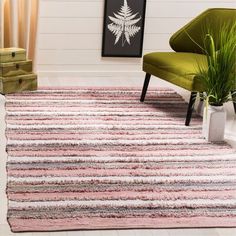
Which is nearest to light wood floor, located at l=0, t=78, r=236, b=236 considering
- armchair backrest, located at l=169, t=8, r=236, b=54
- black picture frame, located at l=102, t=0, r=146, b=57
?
black picture frame, located at l=102, t=0, r=146, b=57

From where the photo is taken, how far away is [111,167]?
10.3 ft

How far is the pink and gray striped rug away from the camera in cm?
259

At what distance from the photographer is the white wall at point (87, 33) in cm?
508

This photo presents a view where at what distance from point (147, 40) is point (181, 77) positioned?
4.67 feet

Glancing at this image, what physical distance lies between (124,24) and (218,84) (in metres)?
1.84

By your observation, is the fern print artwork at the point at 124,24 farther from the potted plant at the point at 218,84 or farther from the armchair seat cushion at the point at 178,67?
the potted plant at the point at 218,84

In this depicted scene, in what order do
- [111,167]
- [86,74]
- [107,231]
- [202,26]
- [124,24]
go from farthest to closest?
[86,74]
[124,24]
[202,26]
[111,167]
[107,231]

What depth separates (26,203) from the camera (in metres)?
2.66

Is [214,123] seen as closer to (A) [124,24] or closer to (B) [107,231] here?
(B) [107,231]

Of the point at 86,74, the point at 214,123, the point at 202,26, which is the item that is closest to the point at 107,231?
the point at 214,123

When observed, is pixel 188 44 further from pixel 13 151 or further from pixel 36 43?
pixel 13 151

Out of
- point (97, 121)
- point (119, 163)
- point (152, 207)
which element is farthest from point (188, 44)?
point (152, 207)

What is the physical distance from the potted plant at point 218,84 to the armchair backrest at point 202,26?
77 cm

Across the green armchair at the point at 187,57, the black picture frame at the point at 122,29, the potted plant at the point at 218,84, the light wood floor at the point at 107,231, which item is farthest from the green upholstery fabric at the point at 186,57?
the black picture frame at the point at 122,29
